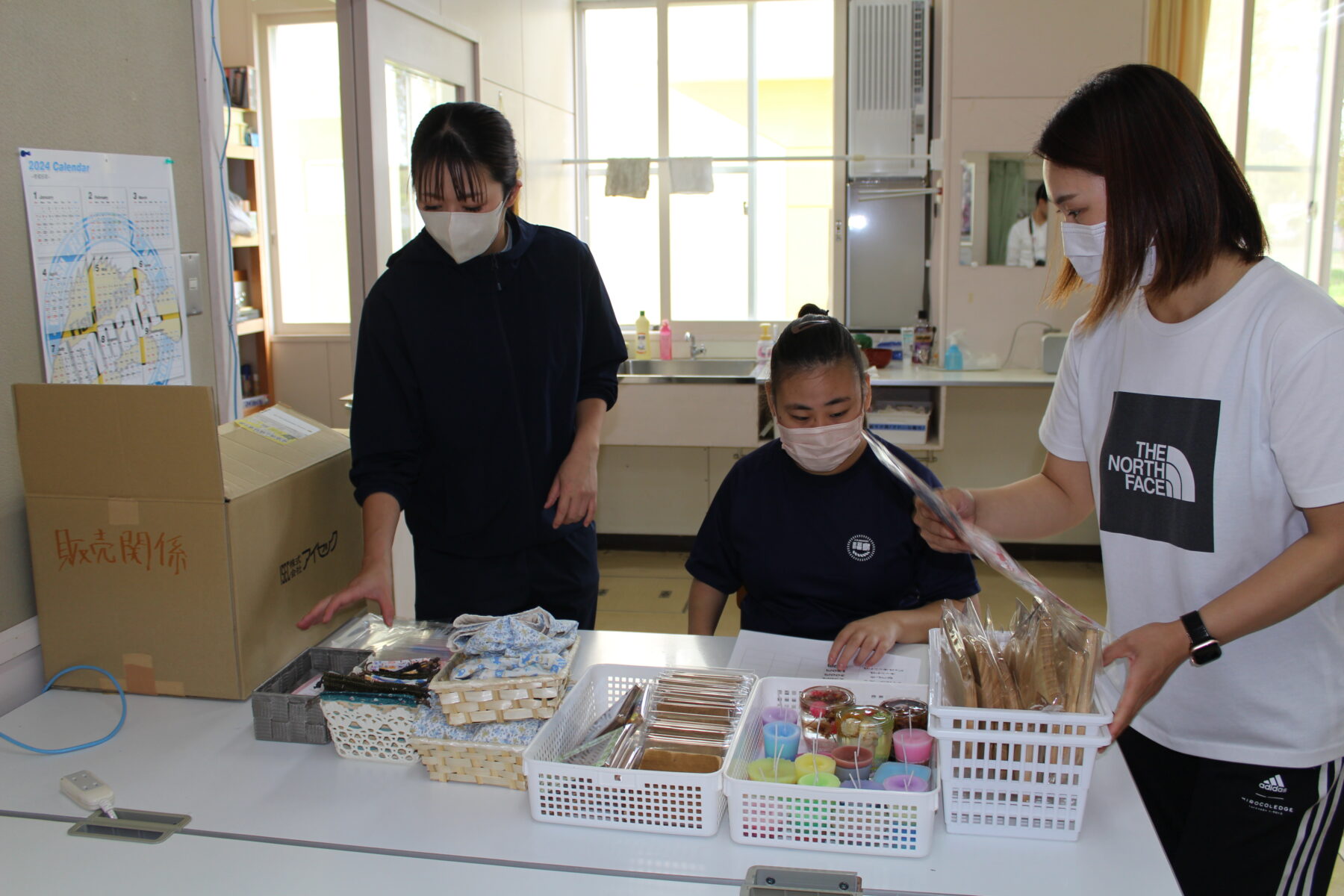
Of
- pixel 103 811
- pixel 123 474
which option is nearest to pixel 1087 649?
pixel 103 811

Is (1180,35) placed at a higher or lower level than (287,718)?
higher

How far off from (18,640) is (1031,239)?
146 inches

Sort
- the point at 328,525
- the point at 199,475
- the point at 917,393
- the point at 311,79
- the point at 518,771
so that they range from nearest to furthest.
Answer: the point at 518,771
the point at 199,475
the point at 328,525
the point at 917,393
the point at 311,79

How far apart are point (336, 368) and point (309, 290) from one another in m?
0.46

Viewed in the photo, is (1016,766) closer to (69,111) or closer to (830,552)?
(830,552)

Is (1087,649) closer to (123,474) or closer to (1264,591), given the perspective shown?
(1264,591)

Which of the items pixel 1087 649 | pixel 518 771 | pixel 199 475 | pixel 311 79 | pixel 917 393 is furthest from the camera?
pixel 311 79

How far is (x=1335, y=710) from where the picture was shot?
1.23 m

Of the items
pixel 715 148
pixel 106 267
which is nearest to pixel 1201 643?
pixel 106 267

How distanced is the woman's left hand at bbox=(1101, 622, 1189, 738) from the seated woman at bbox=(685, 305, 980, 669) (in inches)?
18.1

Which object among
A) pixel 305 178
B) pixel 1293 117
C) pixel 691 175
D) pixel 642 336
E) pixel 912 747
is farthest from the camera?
pixel 305 178

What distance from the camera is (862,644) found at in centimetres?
150

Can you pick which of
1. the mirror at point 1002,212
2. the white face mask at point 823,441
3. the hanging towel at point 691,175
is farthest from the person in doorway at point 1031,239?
the white face mask at point 823,441

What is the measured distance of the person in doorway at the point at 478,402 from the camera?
1.66 metres
